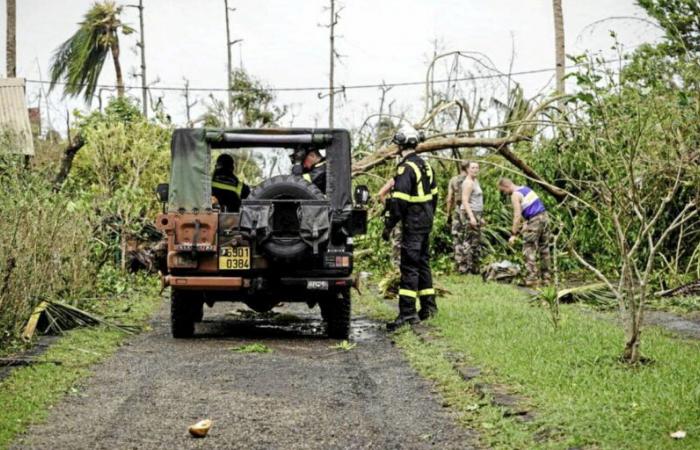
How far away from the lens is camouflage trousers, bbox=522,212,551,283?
19406mm

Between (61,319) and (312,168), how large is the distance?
330 centimetres

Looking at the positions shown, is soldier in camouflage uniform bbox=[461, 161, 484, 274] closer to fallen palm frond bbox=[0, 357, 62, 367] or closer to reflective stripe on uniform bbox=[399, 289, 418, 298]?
reflective stripe on uniform bbox=[399, 289, 418, 298]

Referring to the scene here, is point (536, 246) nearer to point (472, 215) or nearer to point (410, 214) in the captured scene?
point (472, 215)

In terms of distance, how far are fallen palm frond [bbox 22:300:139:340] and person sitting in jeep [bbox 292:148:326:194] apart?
2.62 meters

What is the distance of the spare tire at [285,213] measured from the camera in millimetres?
12719

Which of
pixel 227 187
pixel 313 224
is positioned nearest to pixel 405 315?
pixel 313 224

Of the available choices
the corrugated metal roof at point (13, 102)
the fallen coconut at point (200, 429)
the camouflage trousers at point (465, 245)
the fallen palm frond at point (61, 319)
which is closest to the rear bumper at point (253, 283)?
the fallen palm frond at point (61, 319)

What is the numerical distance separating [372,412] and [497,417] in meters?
0.97

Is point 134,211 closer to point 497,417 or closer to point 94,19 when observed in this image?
point 497,417

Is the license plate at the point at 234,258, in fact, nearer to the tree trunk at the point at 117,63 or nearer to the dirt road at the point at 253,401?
the dirt road at the point at 253,401

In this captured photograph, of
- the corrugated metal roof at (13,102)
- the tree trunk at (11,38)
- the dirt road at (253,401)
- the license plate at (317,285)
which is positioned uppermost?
the tree trunk at (11,38)

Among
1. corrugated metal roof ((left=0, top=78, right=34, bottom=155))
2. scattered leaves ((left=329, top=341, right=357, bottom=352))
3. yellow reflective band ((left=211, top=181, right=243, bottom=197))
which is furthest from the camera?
corrugated metal roof ((left=0, top=78, right=34, bottom=155))

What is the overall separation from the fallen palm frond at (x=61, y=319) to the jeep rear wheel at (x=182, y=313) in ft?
2.42

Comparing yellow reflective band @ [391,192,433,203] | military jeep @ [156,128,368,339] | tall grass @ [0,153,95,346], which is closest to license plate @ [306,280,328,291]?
military jeep @ [156,128,368,339]
